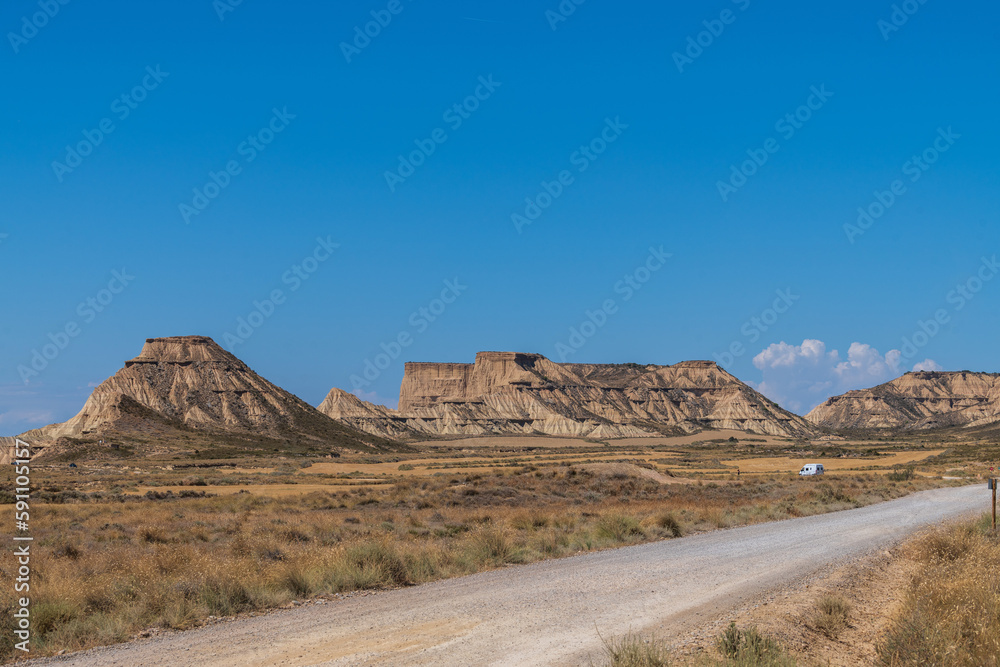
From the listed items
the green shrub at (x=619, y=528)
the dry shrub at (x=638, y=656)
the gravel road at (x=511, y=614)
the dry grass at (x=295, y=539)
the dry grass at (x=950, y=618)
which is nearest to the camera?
the dry shrub at (x=638, y=656)

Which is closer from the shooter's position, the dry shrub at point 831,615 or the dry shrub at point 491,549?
the dry shrub at point 831,615

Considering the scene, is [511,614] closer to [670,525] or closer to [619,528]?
[619,528]

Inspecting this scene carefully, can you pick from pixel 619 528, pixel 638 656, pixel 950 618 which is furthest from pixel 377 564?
pixel 950 618

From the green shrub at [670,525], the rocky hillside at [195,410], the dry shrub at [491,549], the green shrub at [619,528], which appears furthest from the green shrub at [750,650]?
the rocky hillside at [195,410]

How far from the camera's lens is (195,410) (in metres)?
122

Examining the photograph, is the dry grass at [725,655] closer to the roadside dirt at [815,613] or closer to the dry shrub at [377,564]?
the roadside dirt at [815,613]

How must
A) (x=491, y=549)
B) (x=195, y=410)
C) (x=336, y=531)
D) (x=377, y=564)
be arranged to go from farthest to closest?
(x=195, y=410) → (x=336, y=531) → (x=491, y=549) → (x=377, y=564)

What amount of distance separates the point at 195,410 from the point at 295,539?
10901cm

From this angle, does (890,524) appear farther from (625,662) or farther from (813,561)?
(625,662)

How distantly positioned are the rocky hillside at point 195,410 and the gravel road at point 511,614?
3647 inches

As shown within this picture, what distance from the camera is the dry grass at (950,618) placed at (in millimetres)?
8609

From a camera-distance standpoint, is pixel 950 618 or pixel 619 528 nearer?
pixel 950 618

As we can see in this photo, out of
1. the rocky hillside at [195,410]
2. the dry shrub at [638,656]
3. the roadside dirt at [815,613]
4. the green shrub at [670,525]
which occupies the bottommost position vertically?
the roadside dirt at [815,613]

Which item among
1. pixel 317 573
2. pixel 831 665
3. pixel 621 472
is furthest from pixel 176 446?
pixel 831 665
